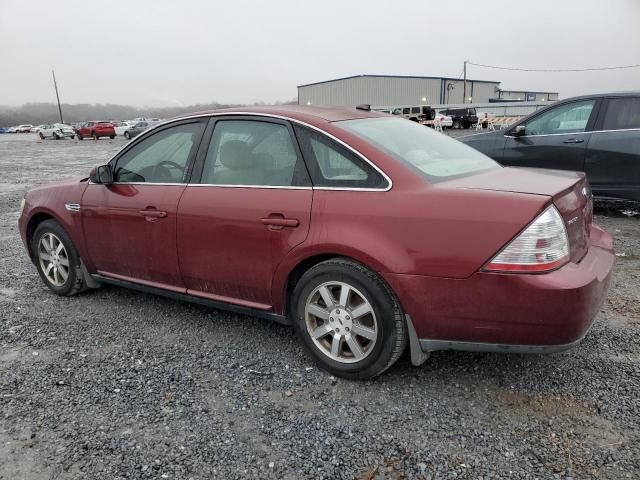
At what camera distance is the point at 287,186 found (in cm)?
305

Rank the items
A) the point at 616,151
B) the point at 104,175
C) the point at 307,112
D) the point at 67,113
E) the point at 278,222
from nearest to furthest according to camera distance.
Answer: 1. the point at 278,222
2. the point at 307,112
3. the point at 104,175
4. the point at 616,151
5. the point at 67,113

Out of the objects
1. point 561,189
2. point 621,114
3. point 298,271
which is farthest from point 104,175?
point 621,114

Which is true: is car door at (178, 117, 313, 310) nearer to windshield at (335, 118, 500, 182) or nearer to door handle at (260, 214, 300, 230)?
door handle at (260, 214, 300, 230)

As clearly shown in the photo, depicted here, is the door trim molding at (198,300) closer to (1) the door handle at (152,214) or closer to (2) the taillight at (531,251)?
(1) the door handle at (152,214)

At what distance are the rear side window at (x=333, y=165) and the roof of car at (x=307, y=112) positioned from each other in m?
0.13

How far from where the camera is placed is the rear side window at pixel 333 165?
280cm

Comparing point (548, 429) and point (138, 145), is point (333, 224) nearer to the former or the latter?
point (548, 429)

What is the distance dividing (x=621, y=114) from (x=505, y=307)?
542 centimetres

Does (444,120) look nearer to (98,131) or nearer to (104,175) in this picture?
(98,131)

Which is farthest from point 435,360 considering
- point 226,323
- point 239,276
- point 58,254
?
point 58,254

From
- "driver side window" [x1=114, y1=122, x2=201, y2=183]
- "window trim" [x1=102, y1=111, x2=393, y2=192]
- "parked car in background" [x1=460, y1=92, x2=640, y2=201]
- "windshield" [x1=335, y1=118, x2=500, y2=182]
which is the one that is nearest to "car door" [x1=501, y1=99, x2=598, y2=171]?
"parked car in background" [x1=460, y1=92, x2=640, y2=201]

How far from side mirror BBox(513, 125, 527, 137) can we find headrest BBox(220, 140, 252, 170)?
5.13 meters

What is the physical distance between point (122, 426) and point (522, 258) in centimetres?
213

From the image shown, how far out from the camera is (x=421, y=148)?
10.6 ft
